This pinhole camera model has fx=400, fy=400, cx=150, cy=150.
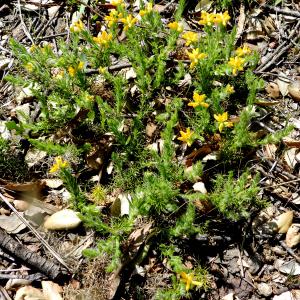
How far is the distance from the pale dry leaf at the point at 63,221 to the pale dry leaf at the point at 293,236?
1665 mm

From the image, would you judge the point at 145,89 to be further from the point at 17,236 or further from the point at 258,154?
the point at 17,236

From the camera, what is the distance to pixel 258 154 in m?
3.38

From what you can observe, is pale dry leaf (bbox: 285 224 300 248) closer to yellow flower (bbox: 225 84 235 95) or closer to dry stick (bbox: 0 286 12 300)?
yellow flower (bbox: 225 84 235 95)

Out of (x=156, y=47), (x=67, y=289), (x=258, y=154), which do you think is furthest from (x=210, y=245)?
(x=156, y=47)

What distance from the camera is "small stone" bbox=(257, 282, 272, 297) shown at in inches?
118

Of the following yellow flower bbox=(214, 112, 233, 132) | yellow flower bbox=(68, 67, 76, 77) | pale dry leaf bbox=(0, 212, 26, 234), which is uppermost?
yellow flower bbox=(68, 67, 76, 77)

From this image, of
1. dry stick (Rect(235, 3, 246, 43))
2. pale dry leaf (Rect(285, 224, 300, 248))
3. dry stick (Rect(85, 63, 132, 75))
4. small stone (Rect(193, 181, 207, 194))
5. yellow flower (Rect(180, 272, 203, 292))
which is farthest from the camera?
dry stick (Rect(235, 3, 246, 43))

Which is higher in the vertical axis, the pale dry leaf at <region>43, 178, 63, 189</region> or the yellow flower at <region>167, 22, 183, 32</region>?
the yellow flower at <region>167, 22, 183, 32</region>

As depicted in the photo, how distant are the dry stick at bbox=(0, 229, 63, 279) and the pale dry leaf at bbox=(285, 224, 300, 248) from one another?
179cm

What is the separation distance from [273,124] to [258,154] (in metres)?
0.35

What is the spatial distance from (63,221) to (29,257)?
0.38m

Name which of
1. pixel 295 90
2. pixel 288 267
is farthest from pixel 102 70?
pixel 288 267

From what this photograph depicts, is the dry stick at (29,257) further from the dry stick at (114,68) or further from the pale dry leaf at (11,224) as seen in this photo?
the dry stick at (114,68)

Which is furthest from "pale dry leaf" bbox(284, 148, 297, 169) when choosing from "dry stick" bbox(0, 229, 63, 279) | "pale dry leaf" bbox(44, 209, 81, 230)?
"dry stick" bbox(0, 229, 63, 279)
